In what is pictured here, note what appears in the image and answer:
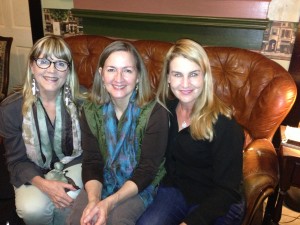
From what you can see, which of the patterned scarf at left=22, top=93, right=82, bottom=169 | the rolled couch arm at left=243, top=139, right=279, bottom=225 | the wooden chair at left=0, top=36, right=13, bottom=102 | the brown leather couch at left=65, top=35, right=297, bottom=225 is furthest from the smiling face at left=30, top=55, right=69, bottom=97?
the wooden chair at left=0, top=36, right=13, bottom=102

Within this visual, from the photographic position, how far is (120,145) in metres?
1.37

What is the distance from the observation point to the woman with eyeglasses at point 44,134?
1.38m

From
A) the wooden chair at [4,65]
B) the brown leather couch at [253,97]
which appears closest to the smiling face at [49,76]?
the brown leather couch at [253,97]

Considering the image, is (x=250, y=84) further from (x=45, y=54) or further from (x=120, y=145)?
(x=45, y=54)

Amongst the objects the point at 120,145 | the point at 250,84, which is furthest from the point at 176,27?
the point at 120,145

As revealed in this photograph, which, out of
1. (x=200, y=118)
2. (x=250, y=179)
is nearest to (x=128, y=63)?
(x=200, y=118)

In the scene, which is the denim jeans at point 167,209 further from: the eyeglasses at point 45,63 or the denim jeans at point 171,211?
the eyeglasses at point 45,63

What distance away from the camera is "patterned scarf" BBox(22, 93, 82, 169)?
143 cm

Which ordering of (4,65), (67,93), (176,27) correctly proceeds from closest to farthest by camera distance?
(67,93), (176,27), (4,65)

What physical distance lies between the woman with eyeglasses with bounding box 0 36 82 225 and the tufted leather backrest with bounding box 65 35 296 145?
658 mm

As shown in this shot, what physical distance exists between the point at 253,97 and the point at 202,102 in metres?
0.51

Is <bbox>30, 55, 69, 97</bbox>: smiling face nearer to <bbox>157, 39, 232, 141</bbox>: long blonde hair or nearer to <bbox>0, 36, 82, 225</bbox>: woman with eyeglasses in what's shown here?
<bbox>0, 36, 82, 225</bbox>: woman with eyeglasses

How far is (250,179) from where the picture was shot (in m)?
1.25

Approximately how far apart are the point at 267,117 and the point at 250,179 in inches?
16.0
